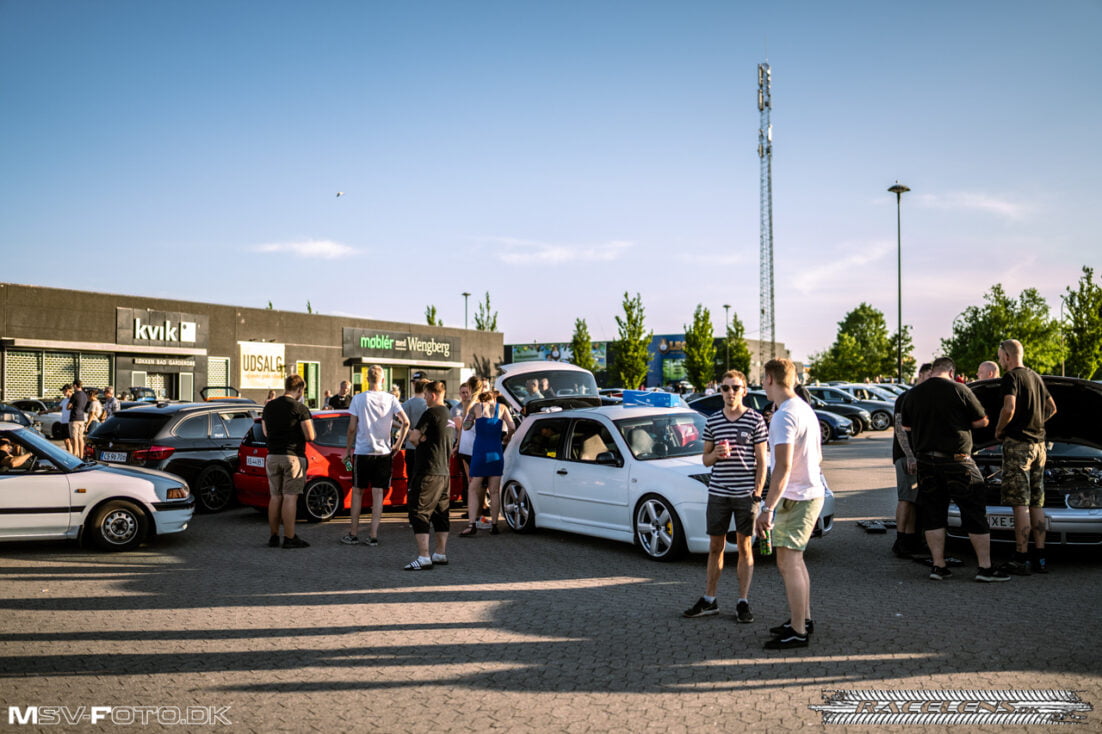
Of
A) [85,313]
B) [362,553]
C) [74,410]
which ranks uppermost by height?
[85,313]

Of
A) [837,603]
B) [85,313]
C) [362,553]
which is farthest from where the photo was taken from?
[85,313]

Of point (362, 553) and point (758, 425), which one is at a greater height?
point (758, 425)

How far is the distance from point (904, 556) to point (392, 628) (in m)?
5.37

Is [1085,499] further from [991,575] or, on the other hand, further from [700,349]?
[700,349]

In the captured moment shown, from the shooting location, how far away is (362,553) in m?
9.23

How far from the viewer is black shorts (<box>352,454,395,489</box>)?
9.73m

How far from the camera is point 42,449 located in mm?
9141

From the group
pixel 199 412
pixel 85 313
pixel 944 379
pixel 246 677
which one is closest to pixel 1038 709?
pixel 944 379

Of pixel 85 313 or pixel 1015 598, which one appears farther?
pixel 85 313

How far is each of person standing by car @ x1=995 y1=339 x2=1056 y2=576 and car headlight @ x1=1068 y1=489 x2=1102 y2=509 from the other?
0.42 meters

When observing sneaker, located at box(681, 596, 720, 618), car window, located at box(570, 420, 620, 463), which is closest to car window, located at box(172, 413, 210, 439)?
car window, located at box(570, 420, 620, 463)

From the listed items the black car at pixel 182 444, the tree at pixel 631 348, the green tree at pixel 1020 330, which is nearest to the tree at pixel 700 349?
the tree at pixel 631 348

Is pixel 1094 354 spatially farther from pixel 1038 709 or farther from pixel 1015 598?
pixel 1038 709

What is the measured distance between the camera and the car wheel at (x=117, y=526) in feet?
30.2
